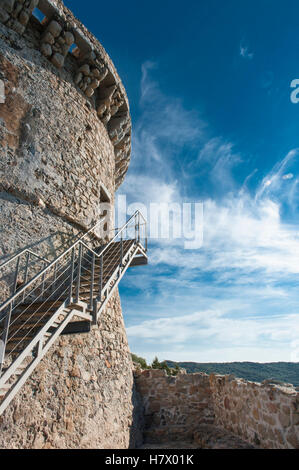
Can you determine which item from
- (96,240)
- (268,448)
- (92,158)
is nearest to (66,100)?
(92,158)

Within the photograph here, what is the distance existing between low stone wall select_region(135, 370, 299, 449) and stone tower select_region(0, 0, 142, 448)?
4.93ft

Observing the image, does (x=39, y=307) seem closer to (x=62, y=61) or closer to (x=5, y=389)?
(x=5, y=389)

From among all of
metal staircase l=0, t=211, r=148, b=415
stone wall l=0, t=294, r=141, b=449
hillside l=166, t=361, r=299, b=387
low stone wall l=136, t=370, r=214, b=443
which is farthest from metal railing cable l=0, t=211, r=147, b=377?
hillside l=166, t=361, r=299, b=387

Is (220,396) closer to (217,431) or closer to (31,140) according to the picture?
(217,431)

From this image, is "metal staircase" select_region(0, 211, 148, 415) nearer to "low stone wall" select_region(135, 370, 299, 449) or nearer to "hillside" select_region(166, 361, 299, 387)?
"low stone wall" select_region(135, 370, 299, 449)

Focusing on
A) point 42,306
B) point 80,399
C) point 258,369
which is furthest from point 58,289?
point 258,369

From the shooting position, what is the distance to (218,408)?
6715mm

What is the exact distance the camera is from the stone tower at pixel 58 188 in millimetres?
4016

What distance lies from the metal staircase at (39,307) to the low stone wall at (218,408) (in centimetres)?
305

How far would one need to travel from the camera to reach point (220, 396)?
21.8 feet

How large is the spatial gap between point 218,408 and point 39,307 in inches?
212

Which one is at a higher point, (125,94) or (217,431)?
(125,94)

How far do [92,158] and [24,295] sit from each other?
374cm

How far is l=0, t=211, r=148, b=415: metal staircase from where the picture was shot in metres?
2.70
